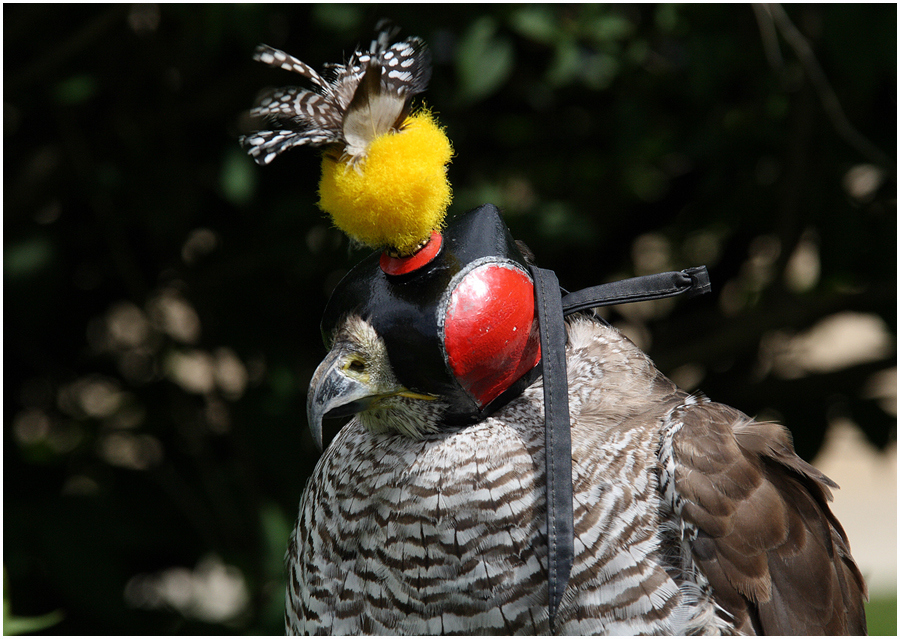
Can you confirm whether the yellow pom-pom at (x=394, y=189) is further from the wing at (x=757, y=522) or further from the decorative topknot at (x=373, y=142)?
the wing at (x=757, y=522)

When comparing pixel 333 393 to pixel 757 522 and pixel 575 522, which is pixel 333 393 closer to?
pixel 575 522

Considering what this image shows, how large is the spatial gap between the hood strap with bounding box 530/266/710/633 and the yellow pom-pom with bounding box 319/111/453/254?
0.21 metres

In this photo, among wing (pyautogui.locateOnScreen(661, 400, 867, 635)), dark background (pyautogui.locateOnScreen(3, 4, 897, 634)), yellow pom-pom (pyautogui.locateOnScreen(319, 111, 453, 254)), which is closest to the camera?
yellow pom-pom (pyautogui.locateOnScreen(319, 111, 453, 254))

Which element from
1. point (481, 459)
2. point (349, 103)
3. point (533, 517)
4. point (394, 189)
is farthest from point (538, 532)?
point (349, 103)

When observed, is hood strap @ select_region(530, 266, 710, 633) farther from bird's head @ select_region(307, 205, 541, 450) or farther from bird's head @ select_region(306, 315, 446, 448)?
bird's head @ select_region(306, 315, 446, 448)

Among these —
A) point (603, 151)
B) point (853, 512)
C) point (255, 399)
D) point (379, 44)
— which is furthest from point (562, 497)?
point (853, 512)

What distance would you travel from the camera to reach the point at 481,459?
124cm

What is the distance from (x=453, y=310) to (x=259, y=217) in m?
1.56

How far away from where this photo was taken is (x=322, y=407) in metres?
1.18

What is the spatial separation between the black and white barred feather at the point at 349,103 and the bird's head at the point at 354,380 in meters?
0.26

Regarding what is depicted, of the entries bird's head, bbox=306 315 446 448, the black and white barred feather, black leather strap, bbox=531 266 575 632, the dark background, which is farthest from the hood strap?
the dark background

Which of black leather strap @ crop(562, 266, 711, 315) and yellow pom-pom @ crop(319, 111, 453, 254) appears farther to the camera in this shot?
black leather strap @ crop(562, 266, 711, 315)

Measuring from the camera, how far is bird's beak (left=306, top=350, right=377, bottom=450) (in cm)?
118

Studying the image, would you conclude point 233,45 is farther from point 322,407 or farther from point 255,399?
point 322,407
